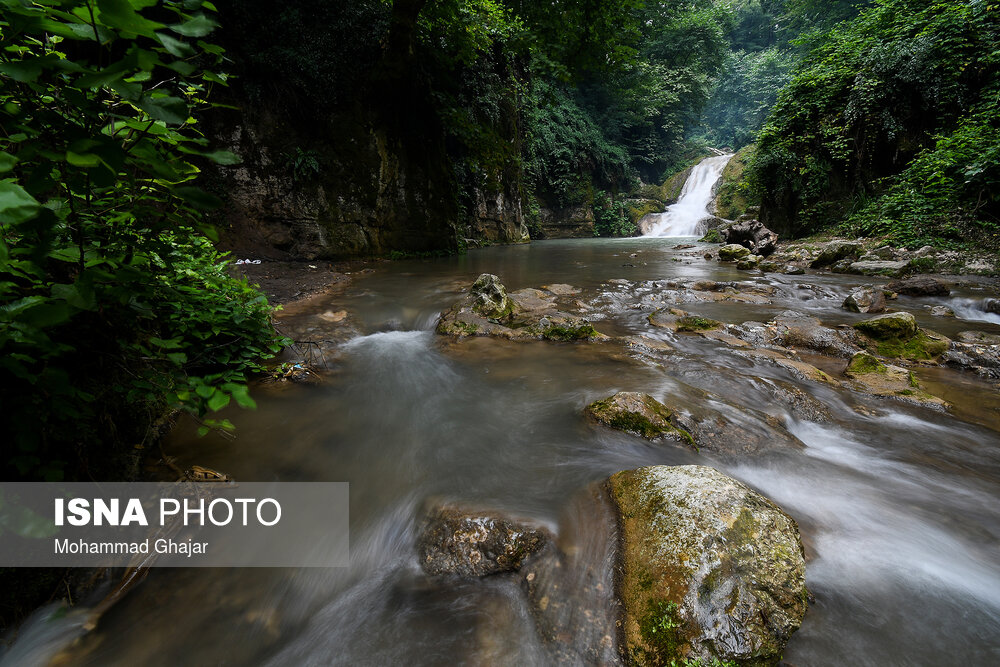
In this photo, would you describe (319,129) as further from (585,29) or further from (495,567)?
(495,567)

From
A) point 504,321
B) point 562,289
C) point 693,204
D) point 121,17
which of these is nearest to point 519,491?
point 121,17

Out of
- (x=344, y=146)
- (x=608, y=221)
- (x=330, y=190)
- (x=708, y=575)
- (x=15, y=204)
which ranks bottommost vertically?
(x=708, y=575)

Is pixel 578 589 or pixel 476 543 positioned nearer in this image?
pixel 578 589

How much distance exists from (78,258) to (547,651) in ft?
6.28

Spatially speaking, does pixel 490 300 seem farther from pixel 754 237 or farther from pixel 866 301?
pixel 754 237

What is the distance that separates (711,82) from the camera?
28.9 meters

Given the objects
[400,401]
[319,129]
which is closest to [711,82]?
[319,129]

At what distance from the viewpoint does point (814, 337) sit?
433 centimetres

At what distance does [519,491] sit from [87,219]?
219 centimetres

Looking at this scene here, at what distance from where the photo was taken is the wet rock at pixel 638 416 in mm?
2643

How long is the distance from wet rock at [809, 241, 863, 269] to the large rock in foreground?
9431mm

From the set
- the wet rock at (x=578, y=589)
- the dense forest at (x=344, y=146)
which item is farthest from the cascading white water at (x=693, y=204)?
the wet rock at (x=578, y=589)

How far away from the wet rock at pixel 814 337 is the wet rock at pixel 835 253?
5.33 meters

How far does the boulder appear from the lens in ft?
34.9
